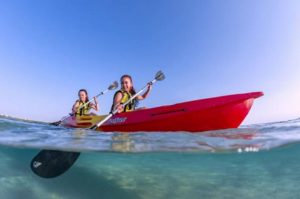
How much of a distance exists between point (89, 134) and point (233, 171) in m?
5.24

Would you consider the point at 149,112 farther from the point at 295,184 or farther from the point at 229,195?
the point at 295,184

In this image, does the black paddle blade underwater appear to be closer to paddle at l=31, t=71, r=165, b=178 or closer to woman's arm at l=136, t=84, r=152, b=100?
paddle at l=31, t=71, r=165, b=178

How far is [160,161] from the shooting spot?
914 cm

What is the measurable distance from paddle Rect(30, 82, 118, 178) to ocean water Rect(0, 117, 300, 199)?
0.54 metres

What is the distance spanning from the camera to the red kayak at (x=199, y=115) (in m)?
7.04

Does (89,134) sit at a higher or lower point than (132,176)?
higher

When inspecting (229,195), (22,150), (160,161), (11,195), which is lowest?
(229,195)

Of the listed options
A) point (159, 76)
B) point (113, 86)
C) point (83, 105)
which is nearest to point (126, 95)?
point (159, 76)

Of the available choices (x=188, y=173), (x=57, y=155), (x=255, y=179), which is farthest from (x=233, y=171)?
(x=57, y=155)

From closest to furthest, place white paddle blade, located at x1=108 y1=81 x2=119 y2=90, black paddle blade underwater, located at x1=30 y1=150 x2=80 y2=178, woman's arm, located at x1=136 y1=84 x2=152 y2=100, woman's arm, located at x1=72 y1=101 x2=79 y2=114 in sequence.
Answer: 1. black paddle blade underwater, located at x1=30 y1=150 x2=80 y2=178
2. woman's arm, located at x1=136 y1=84 x2=152 y2=100
3. white paddle blade, located at x1=108 y1=81 x2=119 y2=90
4. woman's arm, located at x1=72 y1=101 x2=79 y2=114

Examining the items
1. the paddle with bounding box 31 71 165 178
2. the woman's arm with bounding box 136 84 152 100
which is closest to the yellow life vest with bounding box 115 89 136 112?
the woman's arm with bounding box 136 84 152 100

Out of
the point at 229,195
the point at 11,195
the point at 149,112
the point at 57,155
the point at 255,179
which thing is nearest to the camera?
the point at 57,155

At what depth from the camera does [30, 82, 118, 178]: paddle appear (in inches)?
255

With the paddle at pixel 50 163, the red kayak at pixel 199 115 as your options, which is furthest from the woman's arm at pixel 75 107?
the red kayak at pixel 199 115
